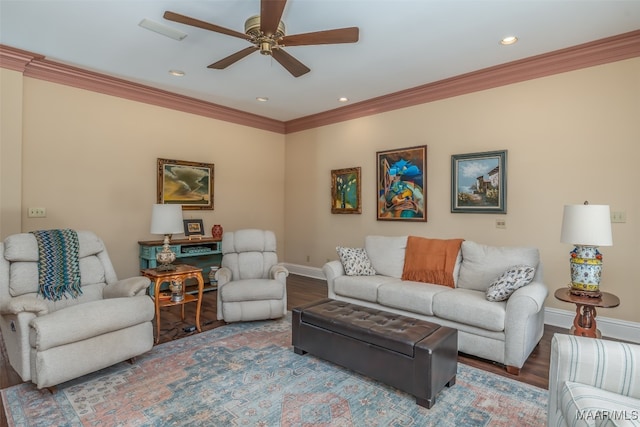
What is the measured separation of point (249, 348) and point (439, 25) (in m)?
3.46

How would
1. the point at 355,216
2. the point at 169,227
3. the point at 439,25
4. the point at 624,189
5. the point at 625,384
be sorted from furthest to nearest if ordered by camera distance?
the point at 355,216, the point at 169,227, the point at 624,189, the point at 439,25, the point at 625,384

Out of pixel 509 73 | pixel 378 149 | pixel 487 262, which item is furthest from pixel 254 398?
pixel 509 73

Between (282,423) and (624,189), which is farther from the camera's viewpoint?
(624,189)

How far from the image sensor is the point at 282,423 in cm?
203

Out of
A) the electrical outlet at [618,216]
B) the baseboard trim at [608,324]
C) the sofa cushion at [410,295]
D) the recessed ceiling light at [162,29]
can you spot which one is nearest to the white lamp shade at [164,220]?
the recessed ceiling light at [162,29]

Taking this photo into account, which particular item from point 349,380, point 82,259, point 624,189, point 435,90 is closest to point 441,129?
point 435,90

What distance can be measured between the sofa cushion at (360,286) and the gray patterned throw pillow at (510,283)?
3.77 feet

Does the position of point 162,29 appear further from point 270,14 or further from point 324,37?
point 324,37

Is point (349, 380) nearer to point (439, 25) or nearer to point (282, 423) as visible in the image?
point (282, 423)

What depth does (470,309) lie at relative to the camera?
2.93m

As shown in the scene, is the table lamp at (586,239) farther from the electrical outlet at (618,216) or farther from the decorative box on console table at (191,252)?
the decorative box on console table at (191,252)

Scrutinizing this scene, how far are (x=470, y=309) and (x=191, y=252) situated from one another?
3.82m

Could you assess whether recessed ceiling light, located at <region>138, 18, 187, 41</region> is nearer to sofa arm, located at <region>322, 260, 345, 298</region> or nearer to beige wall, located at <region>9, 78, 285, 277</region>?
beige wall, located at <region>9, 78, 285, 277</region>

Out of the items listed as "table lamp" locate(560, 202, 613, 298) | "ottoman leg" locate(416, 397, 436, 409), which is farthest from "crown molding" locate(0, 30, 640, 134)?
"ottoman leg" locate(416, 397, 436, 409)
